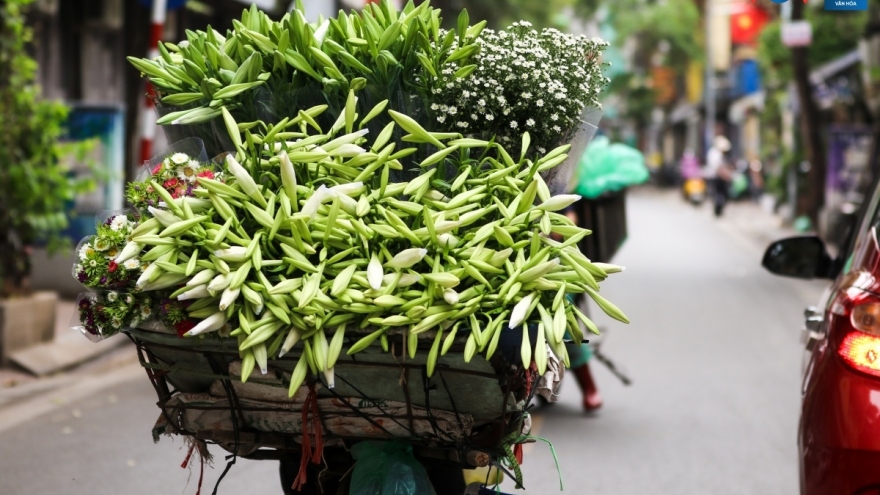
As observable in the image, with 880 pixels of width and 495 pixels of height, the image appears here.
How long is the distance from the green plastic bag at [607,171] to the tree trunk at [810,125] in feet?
45.4

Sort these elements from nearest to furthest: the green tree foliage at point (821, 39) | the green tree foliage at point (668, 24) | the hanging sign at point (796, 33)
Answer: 1. the hanging sign at point (796, 33)
2. the green tree foliage at point (821, 39)
3. the green tree foliage at point (668, 24)

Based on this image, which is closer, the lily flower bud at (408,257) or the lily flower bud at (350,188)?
the lily flower bud at (408,257)

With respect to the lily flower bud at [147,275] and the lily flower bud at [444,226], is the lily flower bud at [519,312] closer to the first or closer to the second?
the lily flower bud at [444,226]

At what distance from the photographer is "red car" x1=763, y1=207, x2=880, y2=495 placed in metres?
2.98

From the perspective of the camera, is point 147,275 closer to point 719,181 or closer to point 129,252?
point 129,252

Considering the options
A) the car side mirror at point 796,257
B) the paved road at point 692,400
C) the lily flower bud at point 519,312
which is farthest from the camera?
the paved road at point 692,400

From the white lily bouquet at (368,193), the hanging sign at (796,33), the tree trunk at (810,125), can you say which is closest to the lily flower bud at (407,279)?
the white lily bouquet at (368,193)

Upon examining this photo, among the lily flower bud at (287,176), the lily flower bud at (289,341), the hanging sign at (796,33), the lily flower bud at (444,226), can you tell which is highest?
the hanging sign at (796,33)

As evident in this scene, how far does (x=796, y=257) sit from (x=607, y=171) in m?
2.23

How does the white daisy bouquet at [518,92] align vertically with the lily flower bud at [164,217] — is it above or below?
above

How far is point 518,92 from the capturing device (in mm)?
2795

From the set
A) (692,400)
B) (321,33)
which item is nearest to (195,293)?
(321,33)

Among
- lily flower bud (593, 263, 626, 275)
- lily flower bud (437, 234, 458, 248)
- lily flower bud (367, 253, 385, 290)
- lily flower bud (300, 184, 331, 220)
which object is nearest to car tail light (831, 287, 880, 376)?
lily flower bud (593, 263, 626, 275)

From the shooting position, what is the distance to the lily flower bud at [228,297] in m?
2.40
